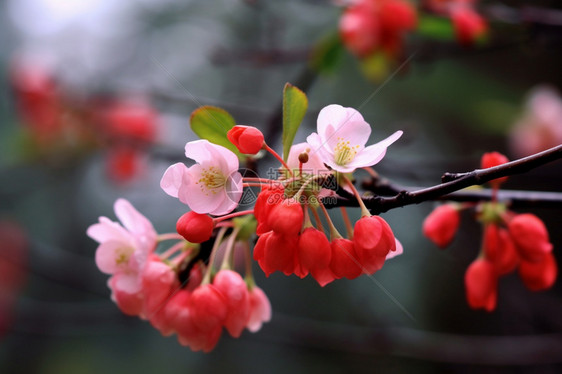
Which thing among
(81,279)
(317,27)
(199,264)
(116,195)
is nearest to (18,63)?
(116,195)

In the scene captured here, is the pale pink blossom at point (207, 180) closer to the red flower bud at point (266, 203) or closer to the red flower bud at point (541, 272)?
the red flower bud at point (266, 203)

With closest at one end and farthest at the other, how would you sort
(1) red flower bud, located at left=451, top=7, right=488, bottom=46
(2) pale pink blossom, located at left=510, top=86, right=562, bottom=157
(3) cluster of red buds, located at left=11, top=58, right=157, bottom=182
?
(1) red flower bud, located at left=451, top=7, right=488, bottom=46 → (2) pale pink blossom, located at left=510, top=86, right=562, bottom=157 → (3) cluster of red buds, located at left=11, top=58, right=157, bottom=182

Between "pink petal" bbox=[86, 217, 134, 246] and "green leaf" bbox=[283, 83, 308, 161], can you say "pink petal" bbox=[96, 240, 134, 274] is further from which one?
"green leaf" bbox=[283, 83, 308, 161]

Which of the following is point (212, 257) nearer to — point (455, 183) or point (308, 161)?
point (308, 161)

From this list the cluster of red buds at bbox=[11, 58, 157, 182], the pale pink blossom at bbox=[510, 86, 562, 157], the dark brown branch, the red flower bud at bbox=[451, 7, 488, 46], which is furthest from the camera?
the cluster of red buds at bbox=[11, 58, 157, 182]

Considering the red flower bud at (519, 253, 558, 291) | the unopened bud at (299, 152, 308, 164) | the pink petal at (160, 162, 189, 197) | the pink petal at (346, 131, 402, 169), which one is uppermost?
the red flower bud at (519, 253, 558, 291)

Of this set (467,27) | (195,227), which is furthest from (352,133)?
(467,27)

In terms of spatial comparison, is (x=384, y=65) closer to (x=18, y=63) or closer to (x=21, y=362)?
(x=18, y=63)

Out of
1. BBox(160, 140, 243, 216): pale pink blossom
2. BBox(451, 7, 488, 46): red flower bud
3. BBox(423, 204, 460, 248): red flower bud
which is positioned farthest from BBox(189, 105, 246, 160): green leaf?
BBox(451, 7, 488, 46): red flower bud
